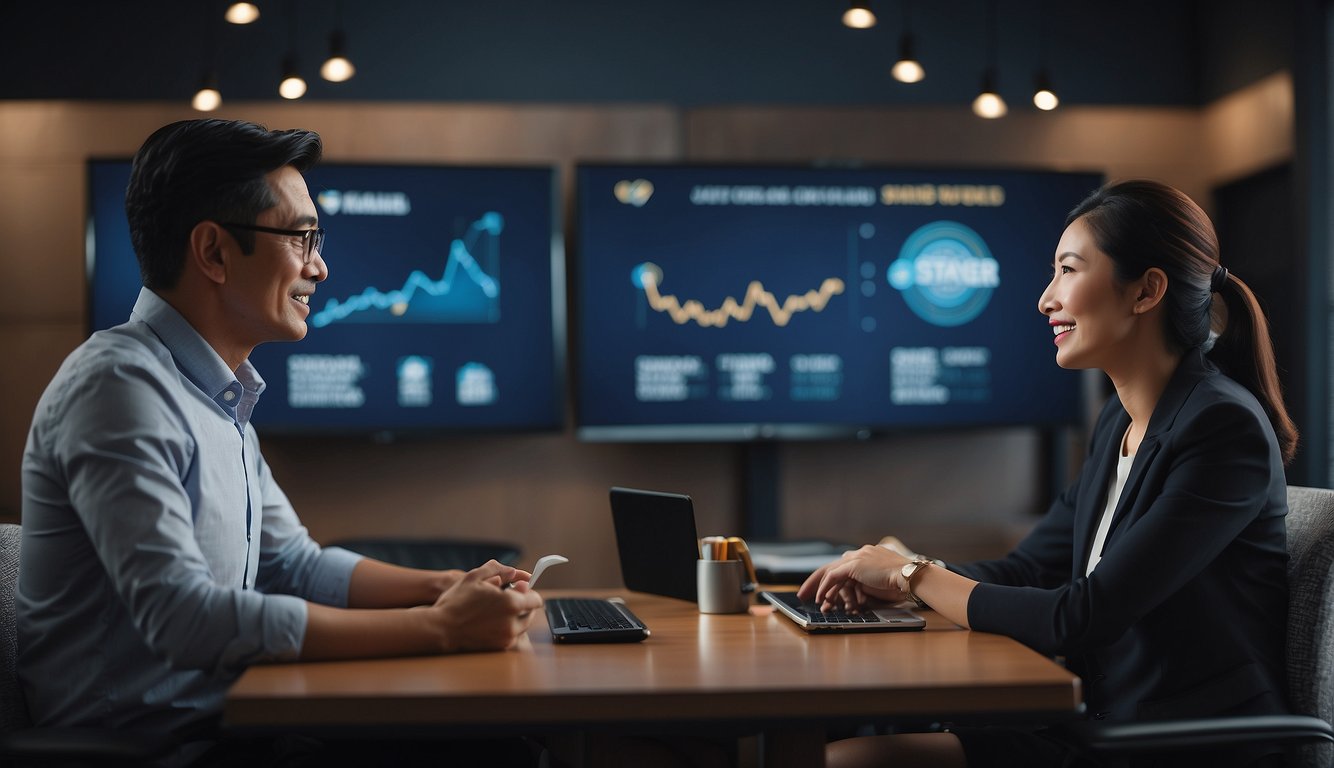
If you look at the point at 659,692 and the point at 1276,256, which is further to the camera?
the point at 1276,256

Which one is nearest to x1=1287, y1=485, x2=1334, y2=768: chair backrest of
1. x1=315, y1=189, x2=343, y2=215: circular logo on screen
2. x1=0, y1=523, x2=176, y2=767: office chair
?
x1=0, y1=523, x2=176, y2=767: office chair

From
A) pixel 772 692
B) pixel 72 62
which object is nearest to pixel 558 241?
pixel 72 62

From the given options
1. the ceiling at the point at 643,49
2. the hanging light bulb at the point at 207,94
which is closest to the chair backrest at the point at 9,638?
the hanging light bulb at the point at 207,94

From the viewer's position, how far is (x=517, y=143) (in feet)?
13.3

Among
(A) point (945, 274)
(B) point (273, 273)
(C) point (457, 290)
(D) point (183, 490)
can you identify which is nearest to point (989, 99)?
(A) point (945, 274)

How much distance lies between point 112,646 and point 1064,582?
65.7 inches

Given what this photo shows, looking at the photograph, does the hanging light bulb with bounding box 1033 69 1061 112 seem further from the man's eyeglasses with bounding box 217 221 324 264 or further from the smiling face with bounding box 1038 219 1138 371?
the man's eyeglasses with bounding box 217 221 324 264

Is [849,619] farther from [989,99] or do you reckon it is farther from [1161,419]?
[989,99]

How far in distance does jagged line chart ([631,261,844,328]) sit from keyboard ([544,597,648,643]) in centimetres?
198

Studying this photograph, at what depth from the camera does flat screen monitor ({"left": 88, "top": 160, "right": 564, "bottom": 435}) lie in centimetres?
379

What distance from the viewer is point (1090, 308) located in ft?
6.26

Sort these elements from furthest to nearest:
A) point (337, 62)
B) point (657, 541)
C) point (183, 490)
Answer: point (337, 62), point (657, 541), point (183, 490)

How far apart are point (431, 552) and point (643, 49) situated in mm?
2048

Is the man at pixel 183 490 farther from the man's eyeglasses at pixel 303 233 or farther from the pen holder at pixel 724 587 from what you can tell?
the pen holder at pixel 724 587
